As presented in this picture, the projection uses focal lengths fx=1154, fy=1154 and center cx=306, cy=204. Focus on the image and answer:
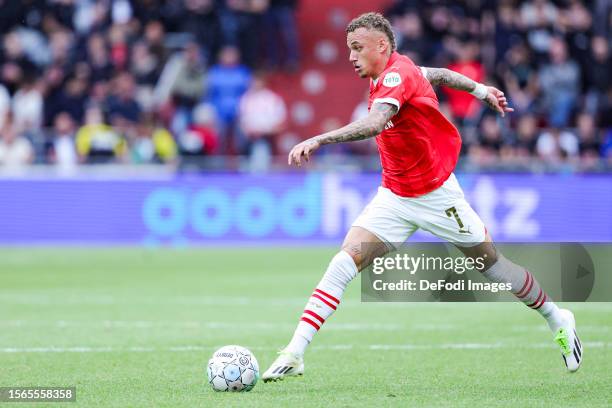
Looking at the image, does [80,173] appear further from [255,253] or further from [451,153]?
[451,153]

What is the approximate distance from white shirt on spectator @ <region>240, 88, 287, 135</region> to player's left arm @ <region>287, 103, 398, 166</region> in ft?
47.8

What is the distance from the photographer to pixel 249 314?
12.0 m

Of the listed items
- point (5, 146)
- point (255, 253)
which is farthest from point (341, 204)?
point (5, 146)

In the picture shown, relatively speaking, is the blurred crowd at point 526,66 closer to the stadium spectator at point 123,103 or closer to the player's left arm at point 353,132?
the stadium spectator at point 123,103

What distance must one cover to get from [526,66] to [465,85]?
14.6m

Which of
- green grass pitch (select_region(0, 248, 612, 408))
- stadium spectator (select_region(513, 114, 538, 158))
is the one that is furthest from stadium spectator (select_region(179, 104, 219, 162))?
stadium spectator (select_region(513, 114, 538, 158))

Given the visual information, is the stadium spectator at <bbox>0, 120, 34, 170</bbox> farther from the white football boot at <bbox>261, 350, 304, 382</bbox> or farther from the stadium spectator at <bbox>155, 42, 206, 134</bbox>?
the white football boot at <bbox>261, 350, 304, 382</bbox>

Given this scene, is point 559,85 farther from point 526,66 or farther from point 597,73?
point 597,73

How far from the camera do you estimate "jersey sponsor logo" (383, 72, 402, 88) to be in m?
7.66

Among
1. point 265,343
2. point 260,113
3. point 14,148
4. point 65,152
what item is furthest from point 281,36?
point 265,343

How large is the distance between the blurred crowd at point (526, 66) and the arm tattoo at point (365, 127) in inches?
493

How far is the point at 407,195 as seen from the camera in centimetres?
810

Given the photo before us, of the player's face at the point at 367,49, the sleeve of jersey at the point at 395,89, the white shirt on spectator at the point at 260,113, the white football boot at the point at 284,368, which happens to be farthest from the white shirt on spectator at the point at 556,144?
the white football boot at the point at 284,368

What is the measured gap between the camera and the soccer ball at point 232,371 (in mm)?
7426
